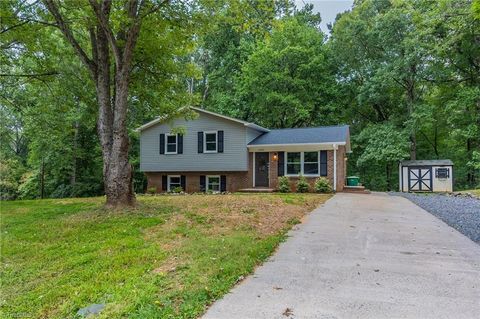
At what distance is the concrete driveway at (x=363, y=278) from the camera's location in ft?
10.4

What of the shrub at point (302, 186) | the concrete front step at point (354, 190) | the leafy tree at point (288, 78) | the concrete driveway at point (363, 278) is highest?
the leafy tree at point (288, 78)

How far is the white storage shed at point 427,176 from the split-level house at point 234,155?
4.38 meters

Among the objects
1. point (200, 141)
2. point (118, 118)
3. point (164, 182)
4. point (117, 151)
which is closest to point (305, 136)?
point (200, 141)

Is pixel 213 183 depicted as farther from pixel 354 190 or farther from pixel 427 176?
pixel 427 176

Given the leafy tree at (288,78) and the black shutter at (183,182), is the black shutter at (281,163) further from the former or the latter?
the leafy tree at (288,78)

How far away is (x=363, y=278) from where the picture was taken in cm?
403

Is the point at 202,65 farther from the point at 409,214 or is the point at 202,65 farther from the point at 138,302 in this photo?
the point at 138,302

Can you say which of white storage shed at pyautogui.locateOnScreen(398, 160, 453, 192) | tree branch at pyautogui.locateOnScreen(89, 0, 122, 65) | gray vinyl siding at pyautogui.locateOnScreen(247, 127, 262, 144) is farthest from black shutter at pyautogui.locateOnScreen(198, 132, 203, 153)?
white storage shed at pyautogui.locateOnScreen(398, 160, 453, 192)

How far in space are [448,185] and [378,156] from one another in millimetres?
4067

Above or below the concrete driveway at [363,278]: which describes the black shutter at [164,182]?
above

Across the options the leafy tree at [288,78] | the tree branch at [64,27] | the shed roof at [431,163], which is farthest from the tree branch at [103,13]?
the shed roof at [431,163]

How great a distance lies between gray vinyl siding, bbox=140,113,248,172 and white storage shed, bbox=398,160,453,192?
9863 millimetres

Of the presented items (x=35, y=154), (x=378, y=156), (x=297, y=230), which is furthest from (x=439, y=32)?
(x=35, y=154)

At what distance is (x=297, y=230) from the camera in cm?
685
